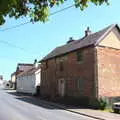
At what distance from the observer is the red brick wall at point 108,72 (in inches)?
1350

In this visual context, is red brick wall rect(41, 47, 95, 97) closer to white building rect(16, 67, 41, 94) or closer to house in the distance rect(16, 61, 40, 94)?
house in the distance rect(16, 61, 40, 94)

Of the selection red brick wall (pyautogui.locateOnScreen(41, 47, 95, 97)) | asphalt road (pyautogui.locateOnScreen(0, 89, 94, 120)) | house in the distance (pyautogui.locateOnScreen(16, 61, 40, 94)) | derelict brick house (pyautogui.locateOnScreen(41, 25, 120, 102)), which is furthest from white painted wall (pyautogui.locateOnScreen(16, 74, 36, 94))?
asphalt road (pyautogui.locateOnScreen(0, 89, 94, 120))

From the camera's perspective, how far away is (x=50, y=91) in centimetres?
4719

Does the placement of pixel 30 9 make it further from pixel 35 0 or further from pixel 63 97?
pixel 63 97

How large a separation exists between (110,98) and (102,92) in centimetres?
177

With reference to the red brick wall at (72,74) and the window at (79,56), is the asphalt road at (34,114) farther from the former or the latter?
the window at (79,56)

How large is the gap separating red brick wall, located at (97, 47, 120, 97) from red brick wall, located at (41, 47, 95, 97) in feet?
2.61

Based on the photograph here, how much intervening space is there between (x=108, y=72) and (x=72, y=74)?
5513mm

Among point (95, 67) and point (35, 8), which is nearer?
point (35, 8)

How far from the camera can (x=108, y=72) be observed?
35.2m

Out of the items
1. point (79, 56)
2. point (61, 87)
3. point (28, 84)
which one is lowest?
point (61, 87)

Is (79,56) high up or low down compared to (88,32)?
down

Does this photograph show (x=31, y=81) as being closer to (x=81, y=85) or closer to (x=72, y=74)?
(x=72, y=74)

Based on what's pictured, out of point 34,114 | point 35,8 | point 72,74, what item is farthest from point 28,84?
point 35,8
